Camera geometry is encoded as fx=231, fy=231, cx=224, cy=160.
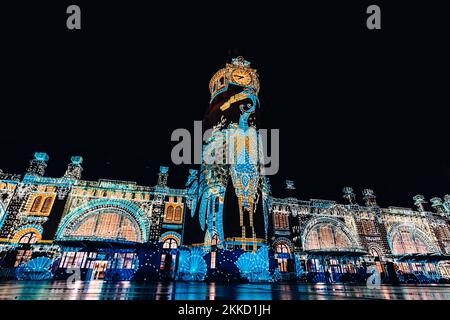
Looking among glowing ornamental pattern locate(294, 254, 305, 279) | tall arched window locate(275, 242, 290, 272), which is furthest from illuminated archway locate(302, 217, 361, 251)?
tall arched window locate(275, 242, 290, 272)

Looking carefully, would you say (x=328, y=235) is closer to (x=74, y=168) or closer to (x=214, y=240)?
(x=214, y=240)

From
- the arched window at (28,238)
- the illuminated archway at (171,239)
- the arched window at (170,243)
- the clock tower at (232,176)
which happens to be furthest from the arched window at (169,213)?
the arched window at (28,238)

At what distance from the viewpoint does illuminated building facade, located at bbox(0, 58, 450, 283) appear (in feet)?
75.4

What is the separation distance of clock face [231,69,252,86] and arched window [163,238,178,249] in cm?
2336

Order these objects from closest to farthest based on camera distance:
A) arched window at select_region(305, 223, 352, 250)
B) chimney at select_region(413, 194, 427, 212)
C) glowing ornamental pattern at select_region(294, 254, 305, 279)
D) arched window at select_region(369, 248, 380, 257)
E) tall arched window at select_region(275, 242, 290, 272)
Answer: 1. glowing ornamental pattern at select_region(294, 254, 305, 279)
2. tall arched window at select_region(275, 242, 290, 272)
3. arched window at select_region(305, 223, 352, 250)
4. arched window at select_region(369, 248, 380, 257)
5. chimney at select_region(413, 194, 427, 212)

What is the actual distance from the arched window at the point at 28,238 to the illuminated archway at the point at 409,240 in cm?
4471

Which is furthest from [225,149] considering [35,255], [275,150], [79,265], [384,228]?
[384,228]

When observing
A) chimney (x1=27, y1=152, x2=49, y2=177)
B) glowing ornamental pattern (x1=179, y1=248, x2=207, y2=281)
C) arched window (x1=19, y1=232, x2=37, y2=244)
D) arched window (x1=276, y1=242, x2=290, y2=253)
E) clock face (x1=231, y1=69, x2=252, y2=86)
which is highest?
clock face (x1=231, y1=69, x2=252, y2=86)

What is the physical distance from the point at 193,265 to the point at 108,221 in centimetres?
1142

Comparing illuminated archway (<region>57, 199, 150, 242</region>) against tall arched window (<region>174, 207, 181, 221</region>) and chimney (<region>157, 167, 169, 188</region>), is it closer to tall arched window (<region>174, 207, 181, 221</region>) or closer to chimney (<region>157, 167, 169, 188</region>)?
tall arched window (<region>174, 207, 181, 221</region>)

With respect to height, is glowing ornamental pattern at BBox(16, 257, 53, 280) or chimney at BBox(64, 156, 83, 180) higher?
chimney at BBox(64, 156, 83, 180)

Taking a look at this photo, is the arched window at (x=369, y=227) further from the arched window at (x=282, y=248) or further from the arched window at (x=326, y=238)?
the arched window at (x=282, y=248)
